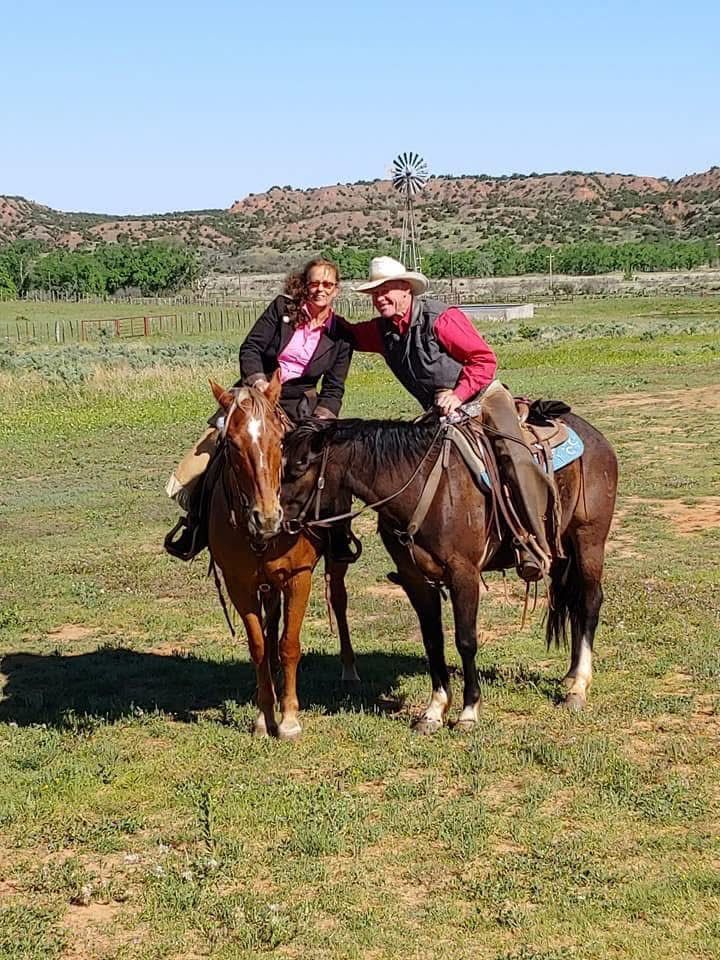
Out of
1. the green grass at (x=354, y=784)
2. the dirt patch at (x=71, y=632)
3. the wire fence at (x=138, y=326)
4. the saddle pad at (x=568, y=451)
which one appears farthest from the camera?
the wire fence at (x=138, y=326)

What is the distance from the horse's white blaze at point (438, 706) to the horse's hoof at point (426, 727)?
0.07 ft

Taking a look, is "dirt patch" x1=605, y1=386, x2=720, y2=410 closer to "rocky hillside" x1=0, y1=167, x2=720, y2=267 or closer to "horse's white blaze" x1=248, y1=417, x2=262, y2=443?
"horse's white blaze" x1=248, y1=417, x2=262, y2=443

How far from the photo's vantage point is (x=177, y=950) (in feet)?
14.7

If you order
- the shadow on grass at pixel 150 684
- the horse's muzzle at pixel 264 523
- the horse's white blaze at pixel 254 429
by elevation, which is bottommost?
the shadow on grass at pixel 150 684

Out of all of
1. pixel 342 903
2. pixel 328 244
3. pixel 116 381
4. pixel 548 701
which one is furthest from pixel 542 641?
pixel 328 244

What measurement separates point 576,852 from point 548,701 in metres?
2.21

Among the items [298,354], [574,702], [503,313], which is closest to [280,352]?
[298,354]

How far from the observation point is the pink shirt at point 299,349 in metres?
6.80

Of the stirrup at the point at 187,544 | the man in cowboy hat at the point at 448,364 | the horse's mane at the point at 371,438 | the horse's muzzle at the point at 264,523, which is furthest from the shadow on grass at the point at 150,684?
the horse's muzzle at the point at 264,523

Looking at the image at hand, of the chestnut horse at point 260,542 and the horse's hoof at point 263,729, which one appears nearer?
the chestnut horse at point 260,542

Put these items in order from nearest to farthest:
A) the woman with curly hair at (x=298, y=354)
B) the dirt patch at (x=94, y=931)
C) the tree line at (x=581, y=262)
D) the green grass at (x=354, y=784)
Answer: the dirt patch at (x=94, y=931), the green grass at (x=354, y=784), the woman with curly hair at (x=298, y=354), the tree line at (x=581, y=262)

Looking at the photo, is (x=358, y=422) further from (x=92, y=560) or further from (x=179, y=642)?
(x=92, y=560)

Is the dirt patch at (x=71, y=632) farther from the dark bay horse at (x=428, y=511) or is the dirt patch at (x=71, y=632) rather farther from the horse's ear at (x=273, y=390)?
the horse's ear at (x=273, y=390)

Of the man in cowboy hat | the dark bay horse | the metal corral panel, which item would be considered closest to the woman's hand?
the man in cowboy hat
